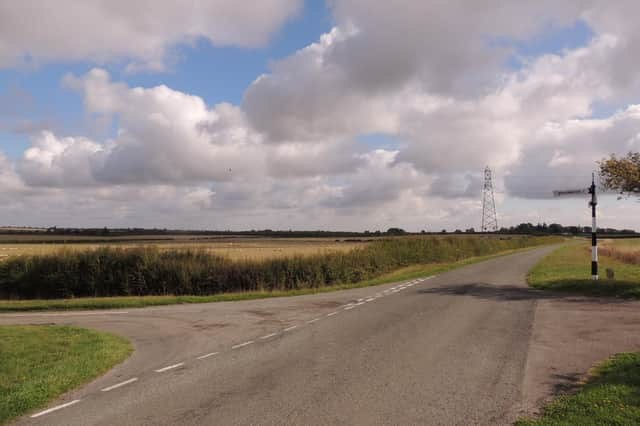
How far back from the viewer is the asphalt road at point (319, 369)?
6.84 metres

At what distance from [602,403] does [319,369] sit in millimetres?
4540

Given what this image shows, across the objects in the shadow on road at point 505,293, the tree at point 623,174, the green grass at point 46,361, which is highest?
the tree at point 623,174

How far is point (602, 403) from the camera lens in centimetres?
650

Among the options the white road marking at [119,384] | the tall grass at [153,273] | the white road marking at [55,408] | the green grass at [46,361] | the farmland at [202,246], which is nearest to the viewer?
the white road marking at [55,408]

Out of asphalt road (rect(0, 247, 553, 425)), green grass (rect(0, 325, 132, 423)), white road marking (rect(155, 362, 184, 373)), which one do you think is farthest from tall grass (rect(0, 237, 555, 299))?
white road marking (rect(155, 362, 184, 373))

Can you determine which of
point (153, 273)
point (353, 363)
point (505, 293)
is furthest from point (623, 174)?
point (153, 273)

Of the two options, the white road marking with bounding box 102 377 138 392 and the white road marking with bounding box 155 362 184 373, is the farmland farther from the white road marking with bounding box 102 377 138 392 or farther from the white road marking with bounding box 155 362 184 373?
the white road marking with bounding box 102 377 138 392

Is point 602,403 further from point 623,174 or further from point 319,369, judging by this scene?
point 623,174

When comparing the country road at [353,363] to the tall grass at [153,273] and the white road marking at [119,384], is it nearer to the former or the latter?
the white road marking at [119,384]

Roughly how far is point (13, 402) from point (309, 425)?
474 cm

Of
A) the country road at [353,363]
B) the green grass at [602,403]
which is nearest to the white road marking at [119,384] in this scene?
the country road at [353,363]

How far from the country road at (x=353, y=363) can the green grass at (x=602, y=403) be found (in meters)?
Answer: 0.37

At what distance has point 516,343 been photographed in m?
11.0

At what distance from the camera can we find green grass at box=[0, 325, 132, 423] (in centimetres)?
798
